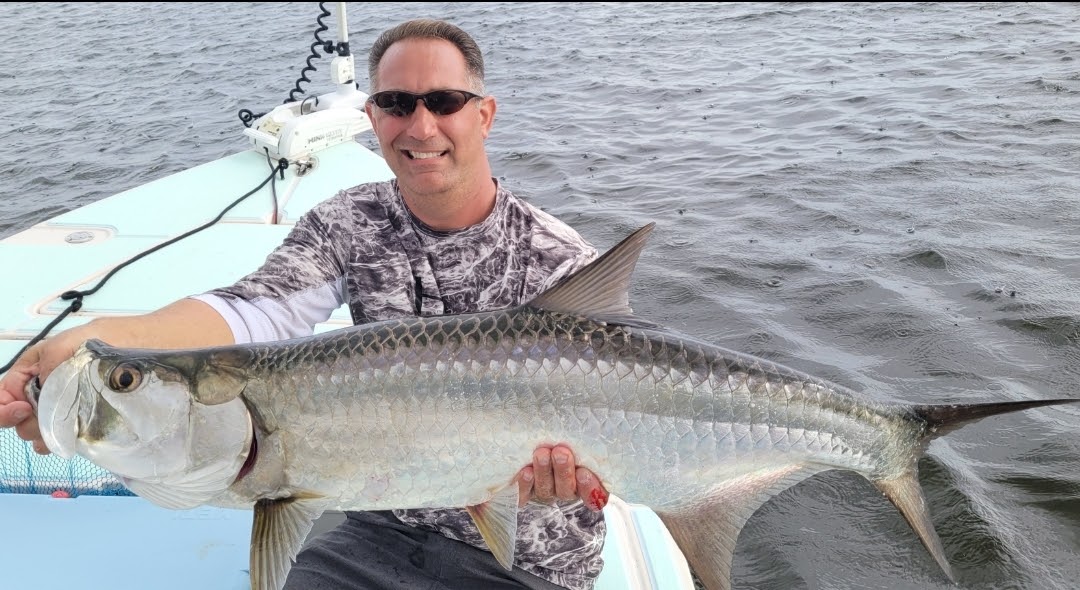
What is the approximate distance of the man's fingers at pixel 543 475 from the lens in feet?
7.96

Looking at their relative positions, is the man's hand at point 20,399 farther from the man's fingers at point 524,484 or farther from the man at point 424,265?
the man's fingers at point 524,484

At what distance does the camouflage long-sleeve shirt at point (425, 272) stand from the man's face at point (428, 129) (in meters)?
0.18

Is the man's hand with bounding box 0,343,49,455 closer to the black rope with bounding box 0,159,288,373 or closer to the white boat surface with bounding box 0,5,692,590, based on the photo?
the white boat surface with bounding box 0,5,692,590

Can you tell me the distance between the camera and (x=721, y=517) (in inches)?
103

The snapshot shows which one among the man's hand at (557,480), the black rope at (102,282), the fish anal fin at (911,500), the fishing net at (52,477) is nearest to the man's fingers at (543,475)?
the man's hand at (557,480)

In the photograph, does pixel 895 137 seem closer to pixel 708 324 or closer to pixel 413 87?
pixel 708 324

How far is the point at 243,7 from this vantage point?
2233cm

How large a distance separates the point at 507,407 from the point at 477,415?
0.30 feet

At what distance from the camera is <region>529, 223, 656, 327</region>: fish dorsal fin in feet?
8.13

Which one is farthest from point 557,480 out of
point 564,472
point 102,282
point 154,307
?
point 102,282

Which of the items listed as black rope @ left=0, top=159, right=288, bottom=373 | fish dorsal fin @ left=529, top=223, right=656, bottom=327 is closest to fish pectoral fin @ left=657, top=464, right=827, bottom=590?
fish dorsal fin @ left=529, top=223, right=656, bottom=327

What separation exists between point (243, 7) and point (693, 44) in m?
13.2

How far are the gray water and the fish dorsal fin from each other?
268cm

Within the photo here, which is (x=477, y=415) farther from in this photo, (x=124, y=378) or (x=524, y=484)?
(x=124, y=378)
